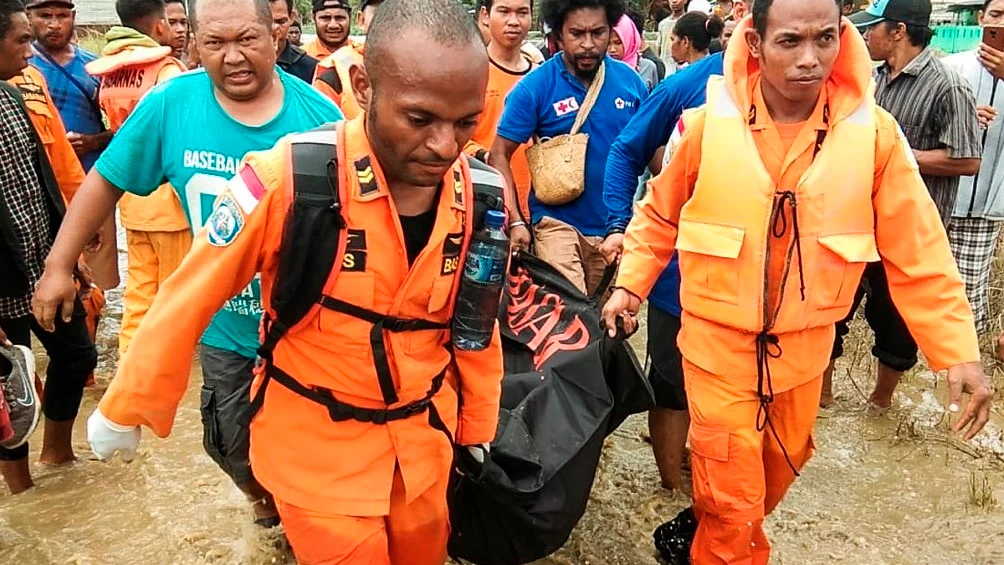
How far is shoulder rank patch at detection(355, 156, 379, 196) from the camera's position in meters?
2.04

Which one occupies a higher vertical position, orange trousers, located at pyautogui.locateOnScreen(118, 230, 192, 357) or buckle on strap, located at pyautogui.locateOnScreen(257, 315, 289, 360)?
buckle on strap, located at pyautogui.locateOnScreen(257, 315, 289, 360)

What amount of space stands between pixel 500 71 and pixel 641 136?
4.45 feet

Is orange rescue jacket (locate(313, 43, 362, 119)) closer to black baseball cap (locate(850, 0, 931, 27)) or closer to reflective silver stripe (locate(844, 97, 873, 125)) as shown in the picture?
reflective silver stripe (locate(844, 97, 873, 125))

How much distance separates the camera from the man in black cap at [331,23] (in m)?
6.21

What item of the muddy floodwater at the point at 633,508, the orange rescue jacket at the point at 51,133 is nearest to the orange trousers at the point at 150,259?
the orange rescue jacket at the point at 51,133

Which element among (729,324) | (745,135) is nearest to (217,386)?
(729,324)

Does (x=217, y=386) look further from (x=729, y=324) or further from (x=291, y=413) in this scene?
(x=729, y=324)

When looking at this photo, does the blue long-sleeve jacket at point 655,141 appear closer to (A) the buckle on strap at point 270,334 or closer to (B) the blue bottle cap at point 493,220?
(B) the blue bottle cap at point 493,220

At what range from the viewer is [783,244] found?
108 inches

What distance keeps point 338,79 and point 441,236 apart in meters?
2.80

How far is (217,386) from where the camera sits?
3.10m

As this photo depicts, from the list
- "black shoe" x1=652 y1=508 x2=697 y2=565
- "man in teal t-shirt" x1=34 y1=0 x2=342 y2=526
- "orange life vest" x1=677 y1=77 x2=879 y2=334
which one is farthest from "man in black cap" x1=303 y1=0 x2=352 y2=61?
"black shoe" x1=652 y1=508 x2=697 y2=565

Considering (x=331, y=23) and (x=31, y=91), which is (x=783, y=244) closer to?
(x=31, y=91)

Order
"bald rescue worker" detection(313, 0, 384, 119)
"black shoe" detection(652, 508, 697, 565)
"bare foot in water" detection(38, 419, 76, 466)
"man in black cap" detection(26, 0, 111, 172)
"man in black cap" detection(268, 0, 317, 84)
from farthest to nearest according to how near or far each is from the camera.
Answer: "man in black cap" detection(268, 0, 317, 84) → "man in black cap" detection(26, 0, 111, 172) → "bald rescue worker" detection(313, 0, 384, 119) → "bare foot in water" detection(38, 419, 76, 466) → "black shoe" detection(652, 508, 697, 565)
